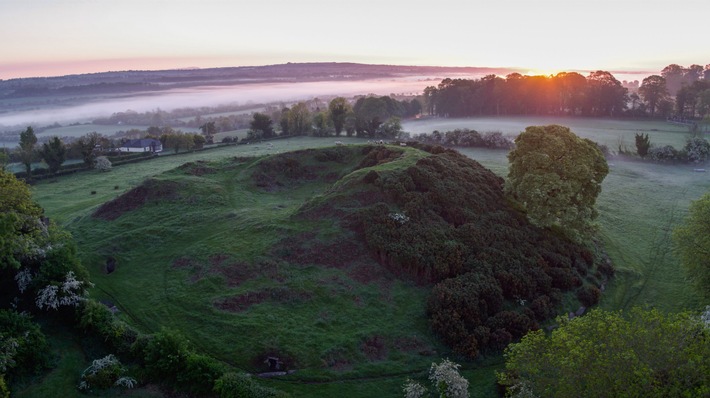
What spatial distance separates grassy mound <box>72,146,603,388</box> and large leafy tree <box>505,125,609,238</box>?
183cm

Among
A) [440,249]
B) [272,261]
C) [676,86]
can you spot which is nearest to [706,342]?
[440,249]

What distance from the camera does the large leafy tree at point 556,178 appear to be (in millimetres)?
40688

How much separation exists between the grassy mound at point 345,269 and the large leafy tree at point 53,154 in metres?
37.8

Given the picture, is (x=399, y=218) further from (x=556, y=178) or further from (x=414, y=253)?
(x=556, y=178)

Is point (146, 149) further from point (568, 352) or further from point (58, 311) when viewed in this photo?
point (568, 352)

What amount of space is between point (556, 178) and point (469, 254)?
476 inches

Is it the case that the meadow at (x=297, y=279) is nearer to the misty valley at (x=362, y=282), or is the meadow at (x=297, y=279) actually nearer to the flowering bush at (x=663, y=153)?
the misty valley at (x=362, y=282)

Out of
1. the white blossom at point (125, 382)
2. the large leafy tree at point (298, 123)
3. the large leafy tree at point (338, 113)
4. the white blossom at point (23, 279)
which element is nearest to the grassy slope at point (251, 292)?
the white blossom at point (125, 382)

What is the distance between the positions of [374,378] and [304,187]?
108 feet

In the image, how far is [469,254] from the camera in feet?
119

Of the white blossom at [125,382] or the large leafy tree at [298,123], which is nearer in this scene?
the white blossom at [125,382]

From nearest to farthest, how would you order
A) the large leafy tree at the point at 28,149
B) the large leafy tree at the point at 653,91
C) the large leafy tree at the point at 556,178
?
the large leafy tree at the point at 556,178 → the large leafy tree at the point at 28,149 → the large leafy tree at the point at 653,91

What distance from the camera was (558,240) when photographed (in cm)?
4116

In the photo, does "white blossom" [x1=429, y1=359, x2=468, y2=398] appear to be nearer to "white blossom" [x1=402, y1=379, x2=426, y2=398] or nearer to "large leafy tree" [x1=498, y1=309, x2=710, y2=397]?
"white blossom" [x1=402, y1=379, x2=426, y2=398]
